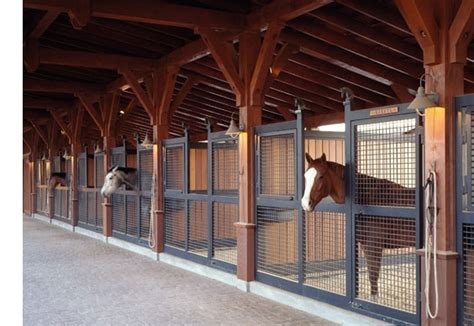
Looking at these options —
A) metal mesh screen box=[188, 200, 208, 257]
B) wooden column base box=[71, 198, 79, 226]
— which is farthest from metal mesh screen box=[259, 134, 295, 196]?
wooden column base box=[71, 198, 79, 226]

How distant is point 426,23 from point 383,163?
4.00 ft

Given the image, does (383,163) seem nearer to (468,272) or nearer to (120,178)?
(468,272)

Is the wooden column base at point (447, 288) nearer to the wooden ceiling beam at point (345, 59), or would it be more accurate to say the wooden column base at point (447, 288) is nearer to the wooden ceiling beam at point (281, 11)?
the wooden ceiling beam at point (281, 11)

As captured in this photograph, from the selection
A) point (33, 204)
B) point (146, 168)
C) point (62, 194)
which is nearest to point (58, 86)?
point (146, 168)

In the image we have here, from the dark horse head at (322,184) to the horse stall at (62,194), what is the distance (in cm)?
1081

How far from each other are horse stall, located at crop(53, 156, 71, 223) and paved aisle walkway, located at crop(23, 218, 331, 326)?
5678mm

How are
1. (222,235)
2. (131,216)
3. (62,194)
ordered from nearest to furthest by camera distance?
(222,235) → (131,216) → (62,194)

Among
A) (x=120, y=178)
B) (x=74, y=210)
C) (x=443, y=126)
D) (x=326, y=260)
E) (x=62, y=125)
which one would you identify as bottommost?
(x=74, y=210)

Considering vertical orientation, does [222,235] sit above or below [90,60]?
below

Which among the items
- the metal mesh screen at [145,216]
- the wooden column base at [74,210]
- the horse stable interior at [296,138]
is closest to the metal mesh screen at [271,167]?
the horse stable interior at [296,138]

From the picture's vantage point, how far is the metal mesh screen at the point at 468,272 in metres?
3.58

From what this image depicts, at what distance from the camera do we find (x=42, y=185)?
17.3m

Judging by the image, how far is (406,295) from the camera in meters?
4.52
